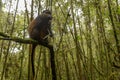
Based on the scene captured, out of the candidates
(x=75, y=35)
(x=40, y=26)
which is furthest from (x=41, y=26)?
(x=75, y=35)

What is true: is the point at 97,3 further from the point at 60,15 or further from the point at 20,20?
the point at 20,20

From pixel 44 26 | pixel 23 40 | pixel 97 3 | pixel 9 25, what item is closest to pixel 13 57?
pixel 9 25

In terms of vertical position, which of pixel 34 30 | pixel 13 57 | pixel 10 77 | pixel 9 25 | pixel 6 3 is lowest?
pixel 10 77

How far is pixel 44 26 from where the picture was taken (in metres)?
4.56

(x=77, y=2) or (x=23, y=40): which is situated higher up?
(x=77, y=2)

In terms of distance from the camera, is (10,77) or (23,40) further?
(10,77)

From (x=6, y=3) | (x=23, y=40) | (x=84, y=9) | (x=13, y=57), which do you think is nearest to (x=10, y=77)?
(x=13, y=57)

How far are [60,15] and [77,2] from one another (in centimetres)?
160

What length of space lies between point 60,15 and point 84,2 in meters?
1.46

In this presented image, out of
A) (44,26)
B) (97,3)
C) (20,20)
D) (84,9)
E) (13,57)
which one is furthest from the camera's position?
(20,20)

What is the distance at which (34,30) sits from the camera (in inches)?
172

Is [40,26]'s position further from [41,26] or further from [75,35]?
[75,35]

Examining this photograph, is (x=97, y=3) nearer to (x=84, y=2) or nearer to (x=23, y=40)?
(x=84, y=2)

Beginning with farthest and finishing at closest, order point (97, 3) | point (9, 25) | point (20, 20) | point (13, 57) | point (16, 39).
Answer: point (20, 20) < point (9, 25) < point (13, 57) < point (97, 3) < point (16, 39)
